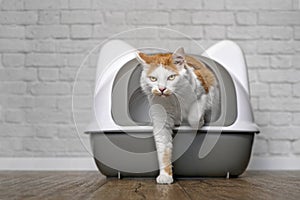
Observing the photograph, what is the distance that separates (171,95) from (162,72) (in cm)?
14

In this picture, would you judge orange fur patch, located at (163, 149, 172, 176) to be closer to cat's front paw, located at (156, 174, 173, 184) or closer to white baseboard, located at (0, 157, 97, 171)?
cat's front paw, located at (156, 174, 173, 184)

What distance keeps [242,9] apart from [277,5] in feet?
0.59

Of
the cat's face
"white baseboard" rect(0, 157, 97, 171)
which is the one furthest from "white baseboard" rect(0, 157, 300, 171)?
the cat's face

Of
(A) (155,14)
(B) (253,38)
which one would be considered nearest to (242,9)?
(B) (253,38)

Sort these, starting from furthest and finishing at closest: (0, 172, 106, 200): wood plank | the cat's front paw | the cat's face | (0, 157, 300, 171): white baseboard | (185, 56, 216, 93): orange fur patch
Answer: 1. (0, 157, 300, 171): white baseboard
2. (185, 56, 216, 93): orange fur patch
3. the cat's front paw
4. the cat's face
5. (0, 172, 106, 200): wood plank

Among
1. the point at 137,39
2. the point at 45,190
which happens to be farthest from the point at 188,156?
the point at 137,39

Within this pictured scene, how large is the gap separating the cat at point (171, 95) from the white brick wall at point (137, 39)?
76 centimetres

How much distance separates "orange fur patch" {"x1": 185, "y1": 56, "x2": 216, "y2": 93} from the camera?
1764 millimetres

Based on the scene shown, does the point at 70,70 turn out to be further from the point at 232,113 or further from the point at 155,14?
the point at 232,113

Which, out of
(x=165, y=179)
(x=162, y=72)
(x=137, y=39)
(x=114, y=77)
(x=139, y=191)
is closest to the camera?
(x=139, y=191)

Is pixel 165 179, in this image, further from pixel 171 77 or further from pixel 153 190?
pixel 171 77

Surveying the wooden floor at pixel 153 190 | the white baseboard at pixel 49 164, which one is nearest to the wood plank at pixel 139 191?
the wooden floor at pixel 153 190

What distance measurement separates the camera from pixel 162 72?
1531mm

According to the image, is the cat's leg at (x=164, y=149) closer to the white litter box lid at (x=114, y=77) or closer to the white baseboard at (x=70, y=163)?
the white litter box lid at (x=114, y=77)
